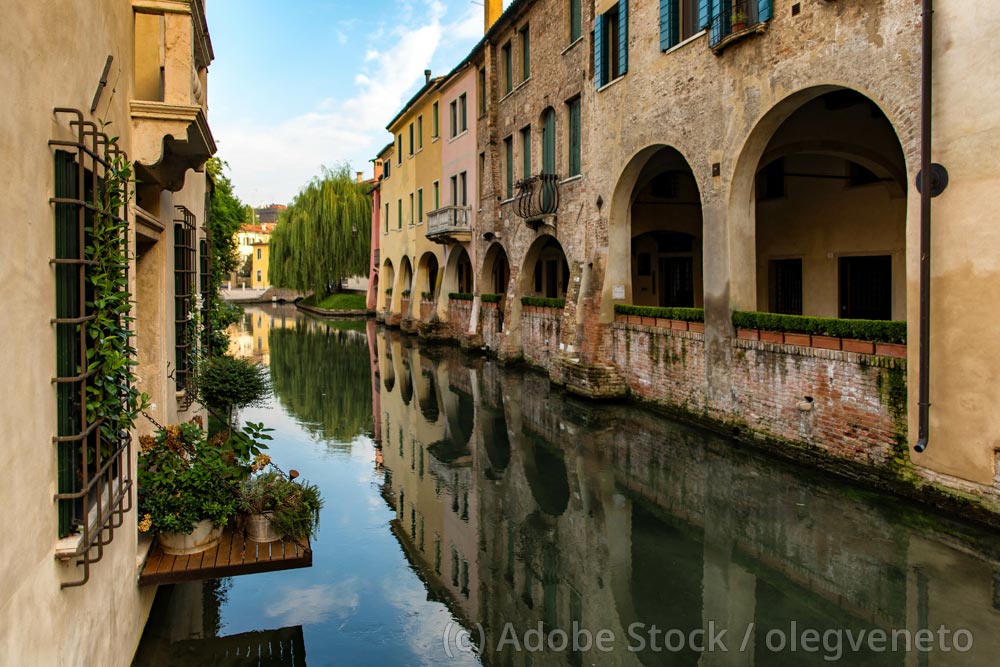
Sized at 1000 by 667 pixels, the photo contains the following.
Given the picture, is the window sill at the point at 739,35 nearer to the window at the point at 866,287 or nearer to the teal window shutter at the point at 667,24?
the teal window shutter at the point at 667,24

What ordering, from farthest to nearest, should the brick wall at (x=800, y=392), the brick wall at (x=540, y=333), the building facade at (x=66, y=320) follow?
the brick wall at (x=540, y=333), the brick wall at (x=800, y=392), the building facade at (x=66, y=320)

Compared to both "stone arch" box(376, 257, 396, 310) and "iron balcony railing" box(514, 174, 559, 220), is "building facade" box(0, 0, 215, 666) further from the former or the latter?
"stone arch" box(376, 257, 396, 310)

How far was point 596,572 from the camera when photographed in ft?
21.4

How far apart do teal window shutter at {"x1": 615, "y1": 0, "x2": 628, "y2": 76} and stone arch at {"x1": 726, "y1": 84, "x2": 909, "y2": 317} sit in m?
3.42

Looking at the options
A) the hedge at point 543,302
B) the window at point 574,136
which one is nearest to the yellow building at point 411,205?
the hedge at point 543,302

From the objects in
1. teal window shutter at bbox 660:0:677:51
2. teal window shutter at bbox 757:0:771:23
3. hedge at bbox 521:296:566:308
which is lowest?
hedge at bbox 521:296:566:308

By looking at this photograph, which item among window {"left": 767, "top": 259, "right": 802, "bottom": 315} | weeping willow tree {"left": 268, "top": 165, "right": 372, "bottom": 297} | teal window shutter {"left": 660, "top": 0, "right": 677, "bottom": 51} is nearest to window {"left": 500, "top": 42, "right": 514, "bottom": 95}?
teal window shutter {"left": 660, "top": 0, "right": 677, "bottom": 51}

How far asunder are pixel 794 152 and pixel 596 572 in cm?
1059

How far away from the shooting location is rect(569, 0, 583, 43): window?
58.9 feet

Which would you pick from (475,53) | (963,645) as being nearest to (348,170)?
(475,53)

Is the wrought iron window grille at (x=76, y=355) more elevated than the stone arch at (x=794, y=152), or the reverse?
the stone arch at (x=794, y=152)

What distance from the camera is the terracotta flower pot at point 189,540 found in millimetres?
5168

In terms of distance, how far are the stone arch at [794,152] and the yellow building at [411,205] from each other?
17814mm

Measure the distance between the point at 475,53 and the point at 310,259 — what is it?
23.2 metres
